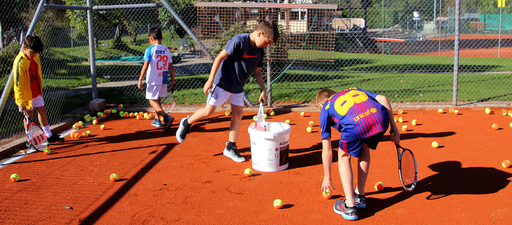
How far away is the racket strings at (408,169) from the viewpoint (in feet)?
13.0

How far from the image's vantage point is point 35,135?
18.3 ft

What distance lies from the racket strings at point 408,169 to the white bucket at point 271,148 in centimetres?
135

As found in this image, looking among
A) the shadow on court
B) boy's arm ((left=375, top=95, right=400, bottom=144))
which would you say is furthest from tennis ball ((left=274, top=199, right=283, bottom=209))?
boy's arm ((left=375, top=95, right=400, bottom=144))

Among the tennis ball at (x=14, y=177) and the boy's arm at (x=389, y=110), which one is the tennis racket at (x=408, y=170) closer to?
the boy's arm at (x=389, y=110)

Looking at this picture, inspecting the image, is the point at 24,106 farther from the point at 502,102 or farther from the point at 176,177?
the point at 502,102

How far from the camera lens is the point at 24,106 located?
17.7ft

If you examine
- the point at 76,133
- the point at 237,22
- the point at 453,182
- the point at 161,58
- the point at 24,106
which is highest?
the point at 237,22

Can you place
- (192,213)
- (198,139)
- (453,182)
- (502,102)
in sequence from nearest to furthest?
1. (192,213)
2. (453,182)
3. (198,139)
4. (502,102)

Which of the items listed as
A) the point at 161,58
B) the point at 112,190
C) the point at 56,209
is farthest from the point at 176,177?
the point at 161,58

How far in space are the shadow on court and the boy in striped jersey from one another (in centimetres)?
42

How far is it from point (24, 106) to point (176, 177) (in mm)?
2673

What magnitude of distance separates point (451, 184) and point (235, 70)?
9.66ft

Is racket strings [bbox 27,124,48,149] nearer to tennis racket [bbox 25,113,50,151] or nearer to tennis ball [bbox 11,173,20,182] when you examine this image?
tennis racket [bbox 25,113,50,151]

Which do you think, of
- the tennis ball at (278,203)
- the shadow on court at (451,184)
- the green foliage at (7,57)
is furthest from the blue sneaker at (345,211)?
the green foliage at (7,57)
